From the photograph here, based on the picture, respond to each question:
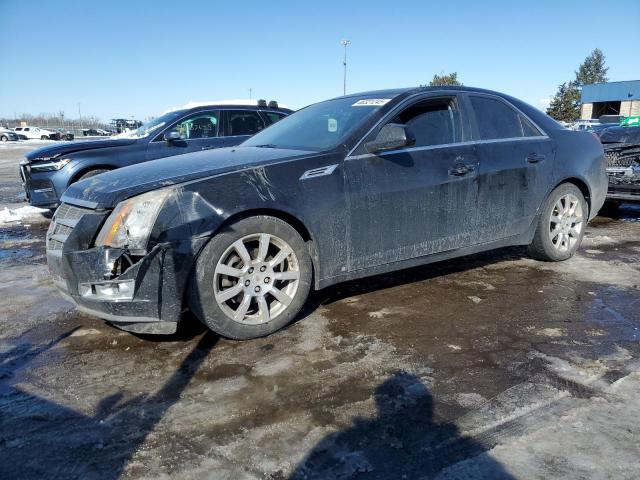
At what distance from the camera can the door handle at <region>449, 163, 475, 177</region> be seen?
4.10 meters

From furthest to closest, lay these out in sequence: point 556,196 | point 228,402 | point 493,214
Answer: point 556,196, point 493,214, point 228,402

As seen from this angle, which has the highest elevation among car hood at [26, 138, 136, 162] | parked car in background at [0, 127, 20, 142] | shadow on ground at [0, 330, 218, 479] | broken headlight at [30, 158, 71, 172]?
parked car in background at [0, 127, 20, 142]

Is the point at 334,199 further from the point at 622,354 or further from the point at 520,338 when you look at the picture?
the point at 622,354

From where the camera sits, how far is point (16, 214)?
8.53m

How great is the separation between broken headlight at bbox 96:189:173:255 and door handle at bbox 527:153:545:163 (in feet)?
10.5

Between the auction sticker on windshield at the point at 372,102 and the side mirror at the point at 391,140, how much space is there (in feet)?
1.22

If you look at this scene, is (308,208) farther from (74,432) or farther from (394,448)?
(74,432)

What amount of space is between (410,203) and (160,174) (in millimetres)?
1803

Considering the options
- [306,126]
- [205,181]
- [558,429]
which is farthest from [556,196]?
[205,181]

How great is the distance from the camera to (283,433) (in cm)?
232

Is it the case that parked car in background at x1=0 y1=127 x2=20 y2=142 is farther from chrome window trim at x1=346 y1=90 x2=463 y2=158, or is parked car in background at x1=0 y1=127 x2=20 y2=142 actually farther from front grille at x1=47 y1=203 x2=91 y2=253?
chrome window trim at x1=346 y1=90 x2=463 y2=158

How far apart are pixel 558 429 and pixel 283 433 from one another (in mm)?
1240

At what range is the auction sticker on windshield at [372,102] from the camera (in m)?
4.06

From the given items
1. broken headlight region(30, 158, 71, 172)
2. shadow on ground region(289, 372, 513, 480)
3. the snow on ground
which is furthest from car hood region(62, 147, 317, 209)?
the snow on ground
